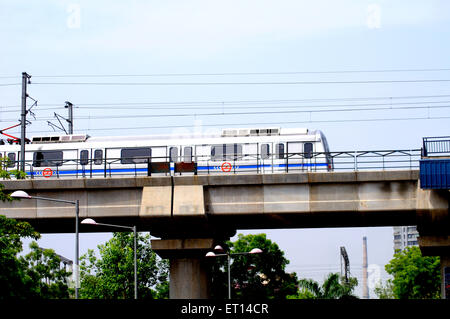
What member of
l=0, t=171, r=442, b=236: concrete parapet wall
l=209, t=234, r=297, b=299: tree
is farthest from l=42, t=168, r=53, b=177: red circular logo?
l=209, t=234, r=297, b=299: tree

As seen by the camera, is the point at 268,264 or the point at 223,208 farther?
the point at 268,264

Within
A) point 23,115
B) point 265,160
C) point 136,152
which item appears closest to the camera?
point 265,160

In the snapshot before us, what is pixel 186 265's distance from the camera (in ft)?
→ 124

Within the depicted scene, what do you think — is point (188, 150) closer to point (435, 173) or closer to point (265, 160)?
point (265, 160)

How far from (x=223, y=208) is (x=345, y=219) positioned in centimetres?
626

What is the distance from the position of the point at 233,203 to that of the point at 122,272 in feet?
160

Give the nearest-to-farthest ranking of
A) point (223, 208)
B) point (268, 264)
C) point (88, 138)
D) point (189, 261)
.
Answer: point (223, 208)
point (189, 261)
point (88, 138)
point (268, 264)

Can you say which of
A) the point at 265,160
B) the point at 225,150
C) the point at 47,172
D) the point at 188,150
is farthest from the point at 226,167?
the point at 47,172

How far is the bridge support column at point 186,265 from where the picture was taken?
1462 inches

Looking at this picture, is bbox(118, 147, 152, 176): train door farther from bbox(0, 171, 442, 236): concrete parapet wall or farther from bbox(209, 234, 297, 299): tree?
bbox(209, 234, 297, 299): tree

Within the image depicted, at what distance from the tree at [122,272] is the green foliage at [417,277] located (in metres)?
28.1
